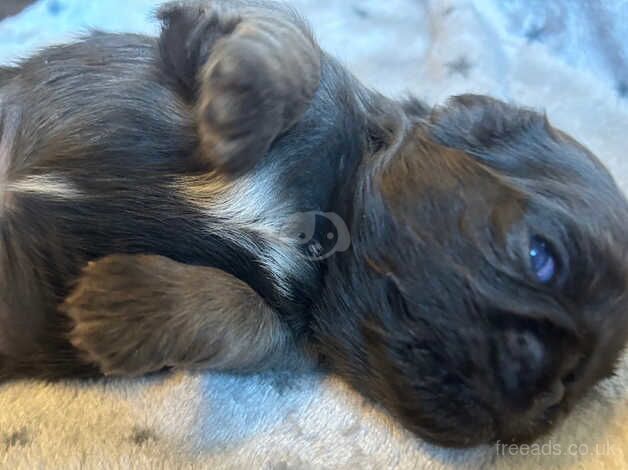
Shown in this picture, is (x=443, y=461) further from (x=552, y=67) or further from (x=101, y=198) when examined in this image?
(x=552, y=67)

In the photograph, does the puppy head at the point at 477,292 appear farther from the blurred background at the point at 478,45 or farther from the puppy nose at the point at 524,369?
the blurred background at the point at 478,45

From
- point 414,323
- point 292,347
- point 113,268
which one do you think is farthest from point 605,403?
point 113,268

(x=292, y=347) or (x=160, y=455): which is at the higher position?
(x=292, y=347)

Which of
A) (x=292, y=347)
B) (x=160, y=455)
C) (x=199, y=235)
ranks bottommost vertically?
(x=160, y=455)

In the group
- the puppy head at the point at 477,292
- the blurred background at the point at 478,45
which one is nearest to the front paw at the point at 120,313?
the puppy head at the point at 477,292

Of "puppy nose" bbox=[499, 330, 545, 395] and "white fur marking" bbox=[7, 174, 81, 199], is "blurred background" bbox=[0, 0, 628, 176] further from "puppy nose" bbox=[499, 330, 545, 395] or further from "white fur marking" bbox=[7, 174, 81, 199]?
"puppy nose" bbox=[499, 330, 545, 395]

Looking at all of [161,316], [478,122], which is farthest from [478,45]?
[161,316]

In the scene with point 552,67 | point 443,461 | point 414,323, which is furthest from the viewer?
point 552,67

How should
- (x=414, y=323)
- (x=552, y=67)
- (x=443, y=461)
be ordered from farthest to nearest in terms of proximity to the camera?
(x=552, y=67) → (x=443, y=461) → (x=414, y=323)
